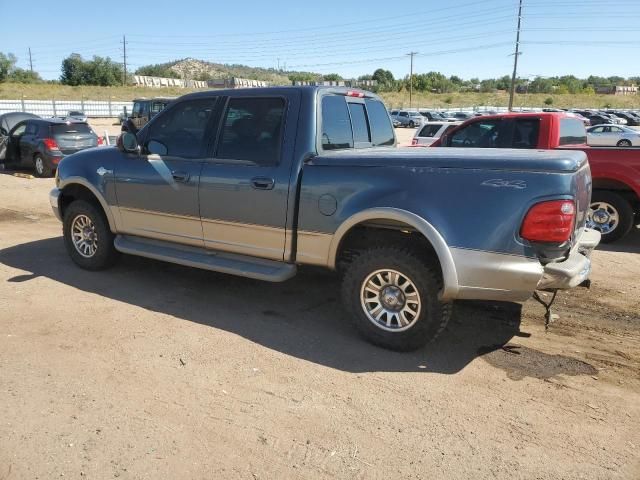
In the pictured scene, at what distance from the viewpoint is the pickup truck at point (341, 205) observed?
11.6ft

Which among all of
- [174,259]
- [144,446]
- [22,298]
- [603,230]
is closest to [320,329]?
[174,259]

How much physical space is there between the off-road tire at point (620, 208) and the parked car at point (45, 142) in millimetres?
12195

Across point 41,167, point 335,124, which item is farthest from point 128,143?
point 41,167

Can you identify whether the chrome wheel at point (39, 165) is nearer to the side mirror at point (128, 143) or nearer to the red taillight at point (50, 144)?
the red taillight at point (50, 144)

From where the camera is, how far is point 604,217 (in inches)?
299

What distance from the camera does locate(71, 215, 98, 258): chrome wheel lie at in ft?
19.6

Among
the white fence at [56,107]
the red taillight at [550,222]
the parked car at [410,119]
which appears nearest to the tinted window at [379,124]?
the red taillight at [550,222]

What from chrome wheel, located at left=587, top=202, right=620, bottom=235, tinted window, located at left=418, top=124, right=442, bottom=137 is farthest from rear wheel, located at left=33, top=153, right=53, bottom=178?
chrome wheel, located at left=587, top=202, right=620, bottom=235

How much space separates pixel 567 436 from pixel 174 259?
363cm

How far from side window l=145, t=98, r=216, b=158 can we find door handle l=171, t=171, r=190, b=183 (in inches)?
7.3

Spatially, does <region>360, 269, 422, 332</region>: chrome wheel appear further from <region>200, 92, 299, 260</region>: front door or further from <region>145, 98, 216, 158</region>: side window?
<region>145, 98, 216, 158</region>: side window

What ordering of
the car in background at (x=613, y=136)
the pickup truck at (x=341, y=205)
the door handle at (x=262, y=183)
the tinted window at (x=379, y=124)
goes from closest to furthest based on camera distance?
the pickup truck at (x=341, y=205)
the door handle at (x=262, y=183)
the tinted window at (x=379, y=124)
the car in background at (x=613, y=136)

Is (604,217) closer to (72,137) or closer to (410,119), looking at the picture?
(72,137)

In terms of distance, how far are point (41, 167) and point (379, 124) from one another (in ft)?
37.6
